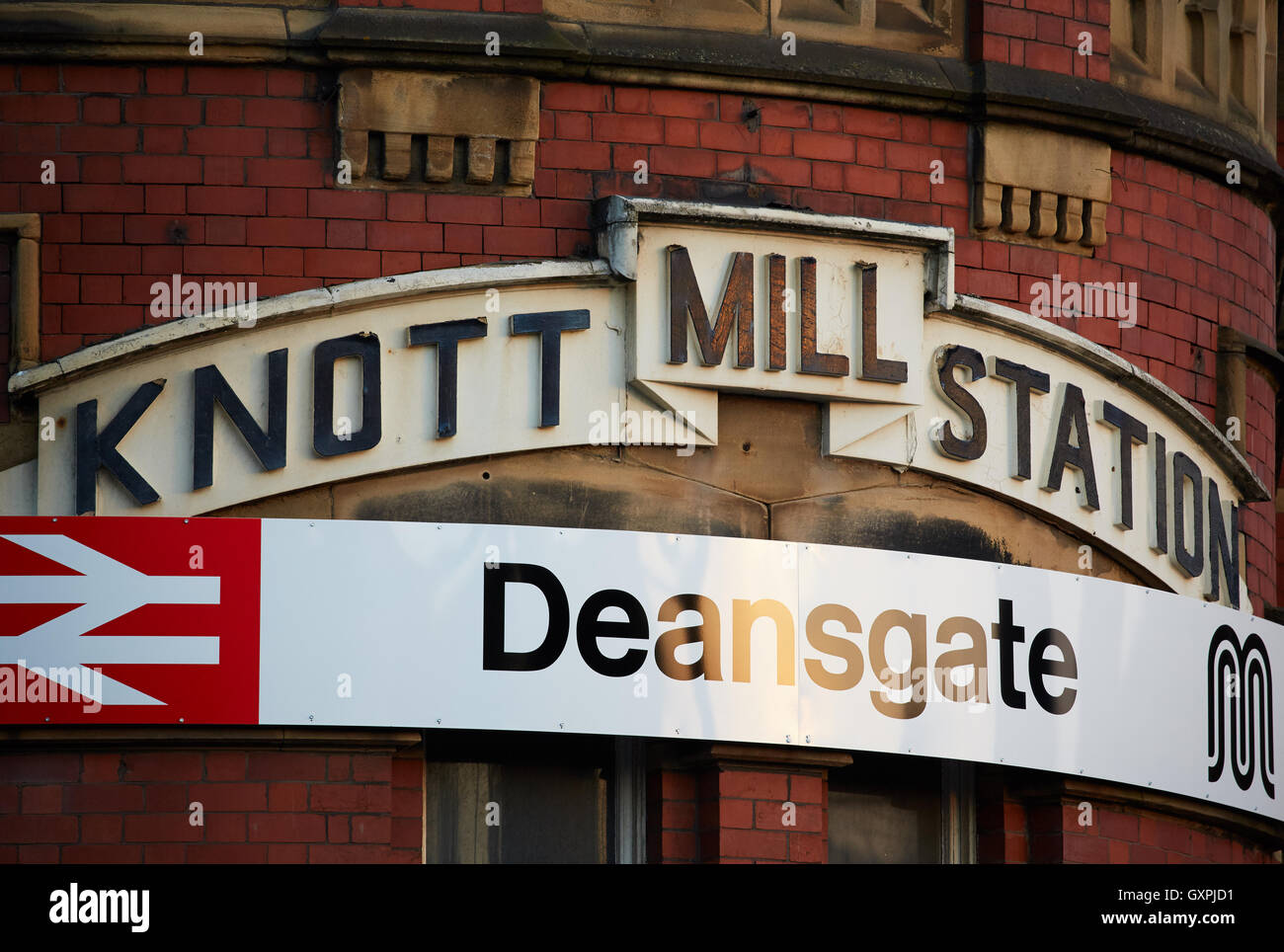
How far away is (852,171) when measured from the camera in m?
13.4

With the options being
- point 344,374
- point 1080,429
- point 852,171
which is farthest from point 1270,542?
point 344,374

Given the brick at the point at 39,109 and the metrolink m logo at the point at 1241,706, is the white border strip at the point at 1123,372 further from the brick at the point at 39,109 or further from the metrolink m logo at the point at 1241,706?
the brick at the point at 39,109

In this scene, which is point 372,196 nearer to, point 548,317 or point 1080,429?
point 548,317

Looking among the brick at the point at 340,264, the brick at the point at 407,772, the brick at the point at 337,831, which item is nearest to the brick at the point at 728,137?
the brick at the point at 340,264

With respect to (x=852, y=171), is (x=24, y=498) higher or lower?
lower

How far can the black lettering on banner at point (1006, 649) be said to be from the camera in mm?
13023

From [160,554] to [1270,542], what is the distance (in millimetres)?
6776

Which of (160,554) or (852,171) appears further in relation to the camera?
(852,171)

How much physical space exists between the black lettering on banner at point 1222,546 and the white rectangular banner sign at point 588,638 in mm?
940

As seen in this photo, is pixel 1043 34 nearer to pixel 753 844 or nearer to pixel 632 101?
pixel 632 101

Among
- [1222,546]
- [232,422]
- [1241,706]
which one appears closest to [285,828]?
[232,422]

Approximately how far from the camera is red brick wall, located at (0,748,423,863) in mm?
11758
